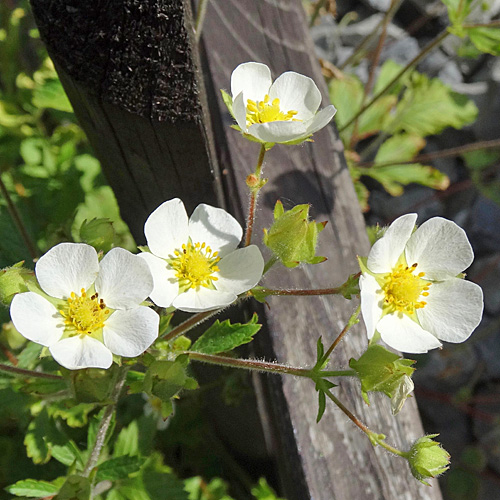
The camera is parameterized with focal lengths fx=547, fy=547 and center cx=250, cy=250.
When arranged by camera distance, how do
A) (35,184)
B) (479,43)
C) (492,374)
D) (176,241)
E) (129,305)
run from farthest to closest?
(492,374) → (35,184) → (479,43) → (176,241) → (129,305)

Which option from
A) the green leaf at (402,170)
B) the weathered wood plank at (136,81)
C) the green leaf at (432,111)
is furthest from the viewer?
the green leaf at (432,111)

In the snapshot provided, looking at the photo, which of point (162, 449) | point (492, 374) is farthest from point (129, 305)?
point (492, 374)

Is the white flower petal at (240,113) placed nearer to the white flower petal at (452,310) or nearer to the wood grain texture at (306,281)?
the wood grain texture at (306,281)

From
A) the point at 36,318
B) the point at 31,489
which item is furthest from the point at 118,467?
the point at 36,318

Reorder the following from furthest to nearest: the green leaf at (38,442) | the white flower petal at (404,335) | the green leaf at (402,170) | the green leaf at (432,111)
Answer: the green leaf at (432,111) < the green leaf at (402,170) < the green leaf at (38,442) < the white flower petal at (404,335)

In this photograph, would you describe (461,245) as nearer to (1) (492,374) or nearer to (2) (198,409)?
(2) (198,409)

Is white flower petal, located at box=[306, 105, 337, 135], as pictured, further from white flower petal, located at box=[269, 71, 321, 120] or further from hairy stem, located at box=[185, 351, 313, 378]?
hairy stem, located at box=[185, 351, 313, 378]

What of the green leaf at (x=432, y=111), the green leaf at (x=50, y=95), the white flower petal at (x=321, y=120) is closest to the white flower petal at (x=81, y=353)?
the white flower petal at (x=321, y=120)
